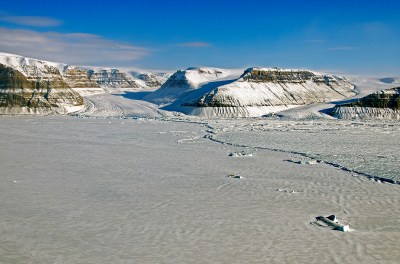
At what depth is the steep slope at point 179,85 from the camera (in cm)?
9386

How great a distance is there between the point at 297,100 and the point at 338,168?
61.2 metres

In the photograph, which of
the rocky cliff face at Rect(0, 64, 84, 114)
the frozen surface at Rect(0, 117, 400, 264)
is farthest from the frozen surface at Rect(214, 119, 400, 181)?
the rocky cliff face at Rect(0, 64, 84, 114)

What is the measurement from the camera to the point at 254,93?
3071 inches

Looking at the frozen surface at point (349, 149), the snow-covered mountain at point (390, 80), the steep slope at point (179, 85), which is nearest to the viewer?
the frozen surface at point (349, 149)

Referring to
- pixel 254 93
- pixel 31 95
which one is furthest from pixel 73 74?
pixel 254 93

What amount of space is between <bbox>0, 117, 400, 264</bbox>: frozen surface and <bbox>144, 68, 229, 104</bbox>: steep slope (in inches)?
2723

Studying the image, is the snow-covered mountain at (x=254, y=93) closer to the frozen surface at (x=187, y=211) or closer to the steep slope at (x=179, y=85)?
the steep slope at (x=179, y=85)

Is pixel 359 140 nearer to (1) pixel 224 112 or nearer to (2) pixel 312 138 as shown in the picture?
(2) pixel 312 138

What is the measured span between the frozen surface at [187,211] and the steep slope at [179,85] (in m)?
69.2

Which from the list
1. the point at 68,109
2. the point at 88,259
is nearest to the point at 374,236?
the point at 88,259

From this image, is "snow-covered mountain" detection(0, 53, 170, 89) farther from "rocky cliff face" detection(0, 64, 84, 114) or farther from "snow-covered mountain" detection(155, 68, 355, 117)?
"snow-covered mountain" detection(155, 68, 355, 117)

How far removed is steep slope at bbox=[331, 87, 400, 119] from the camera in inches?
2601

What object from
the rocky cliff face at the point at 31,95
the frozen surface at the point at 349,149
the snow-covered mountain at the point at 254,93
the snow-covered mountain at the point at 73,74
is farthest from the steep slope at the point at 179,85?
the frozen surface at the point at 349,149

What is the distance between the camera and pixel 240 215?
43.4ft
